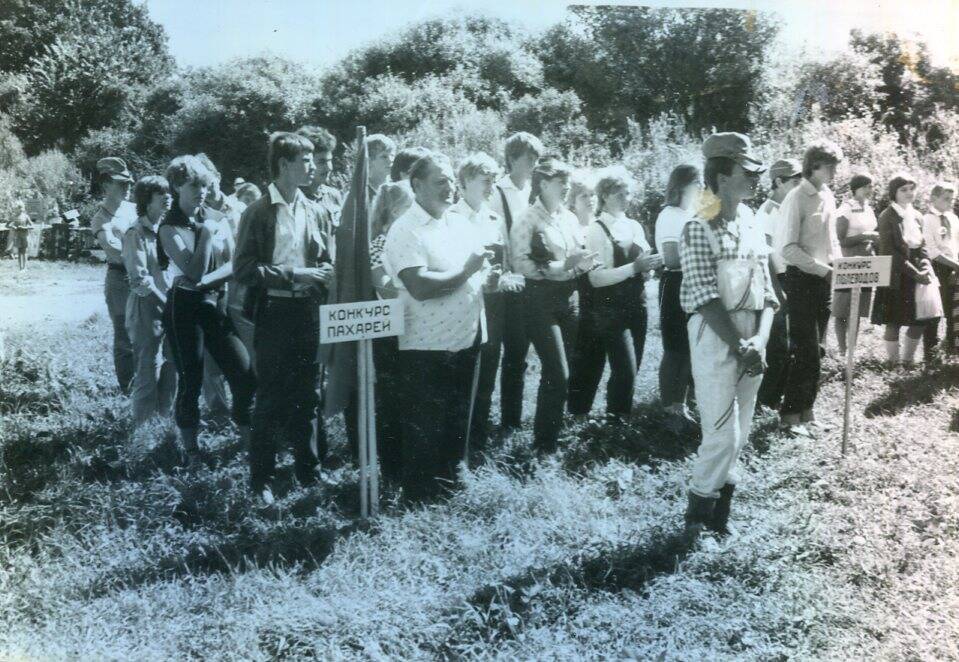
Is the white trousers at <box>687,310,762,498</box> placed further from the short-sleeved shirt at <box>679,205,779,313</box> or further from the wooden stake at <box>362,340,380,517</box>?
the wooden stake at <box>362,340,380,517</box>

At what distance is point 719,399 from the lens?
3113 millimetres

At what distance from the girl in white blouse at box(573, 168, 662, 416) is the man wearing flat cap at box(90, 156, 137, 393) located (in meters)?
1.93

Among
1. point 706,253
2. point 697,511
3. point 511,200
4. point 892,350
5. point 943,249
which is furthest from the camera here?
point 943,249

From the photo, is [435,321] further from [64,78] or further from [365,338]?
[64,78]

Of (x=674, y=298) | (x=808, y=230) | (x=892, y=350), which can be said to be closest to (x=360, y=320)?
(x=674, y=298)

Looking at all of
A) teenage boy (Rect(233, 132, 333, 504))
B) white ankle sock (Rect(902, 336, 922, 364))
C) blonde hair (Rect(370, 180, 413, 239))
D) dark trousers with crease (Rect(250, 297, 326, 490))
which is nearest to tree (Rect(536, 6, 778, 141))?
blonde hair (Rect(370, 180, 413, 239))

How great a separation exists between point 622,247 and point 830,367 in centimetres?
122

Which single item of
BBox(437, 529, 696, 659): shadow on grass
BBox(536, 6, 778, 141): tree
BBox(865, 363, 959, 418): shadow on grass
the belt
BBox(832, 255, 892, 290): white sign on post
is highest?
BBox(536, 6, 778, 141): tree

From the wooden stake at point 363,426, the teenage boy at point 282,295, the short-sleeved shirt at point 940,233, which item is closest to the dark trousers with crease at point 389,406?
the wooden stake at point 363,426

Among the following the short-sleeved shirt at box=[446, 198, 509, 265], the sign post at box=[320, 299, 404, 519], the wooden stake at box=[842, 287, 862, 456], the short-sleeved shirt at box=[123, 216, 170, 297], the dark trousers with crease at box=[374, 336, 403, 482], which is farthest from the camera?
the wooden stake at box=[842, 287, 862, 456]

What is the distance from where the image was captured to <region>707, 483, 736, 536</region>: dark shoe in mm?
3264

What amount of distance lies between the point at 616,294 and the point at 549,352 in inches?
20.8

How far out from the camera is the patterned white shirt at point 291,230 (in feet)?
10.1

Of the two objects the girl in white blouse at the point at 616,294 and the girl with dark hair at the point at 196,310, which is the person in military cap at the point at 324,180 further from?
the girl in white blouse at the point at 616,294
